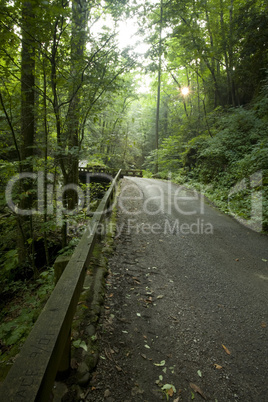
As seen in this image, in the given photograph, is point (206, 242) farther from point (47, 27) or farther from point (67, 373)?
point (47, 27)

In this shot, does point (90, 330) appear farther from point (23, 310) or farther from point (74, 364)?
point (23, 310)

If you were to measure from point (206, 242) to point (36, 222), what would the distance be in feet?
15.0

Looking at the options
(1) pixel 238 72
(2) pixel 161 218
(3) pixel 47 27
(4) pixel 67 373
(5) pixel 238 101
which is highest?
(1) pixel 238 72

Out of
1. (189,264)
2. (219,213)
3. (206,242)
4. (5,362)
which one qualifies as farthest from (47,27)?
(219,213)

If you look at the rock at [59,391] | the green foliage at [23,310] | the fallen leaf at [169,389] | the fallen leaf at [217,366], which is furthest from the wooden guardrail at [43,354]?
the fallen leaf at [217,366]

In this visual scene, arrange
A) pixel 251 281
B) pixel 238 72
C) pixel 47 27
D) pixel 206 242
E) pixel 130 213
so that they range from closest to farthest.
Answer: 1. pixel 47 27
2. pixel 251 281
3. pixel 206 242
4. pixel 130 213
5. pixel 238 72

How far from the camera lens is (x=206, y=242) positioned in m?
5.64

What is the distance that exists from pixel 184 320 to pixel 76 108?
433 centimetres

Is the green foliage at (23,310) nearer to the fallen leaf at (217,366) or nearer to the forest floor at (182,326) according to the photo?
the forest floor at (182,326)

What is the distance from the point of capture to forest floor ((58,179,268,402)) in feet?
6.86

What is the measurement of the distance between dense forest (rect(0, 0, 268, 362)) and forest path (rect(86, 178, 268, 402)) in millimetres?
1254

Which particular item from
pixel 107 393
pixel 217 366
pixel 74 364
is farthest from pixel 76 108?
pixel 217 366

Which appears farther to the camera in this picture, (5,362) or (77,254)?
(77,254)

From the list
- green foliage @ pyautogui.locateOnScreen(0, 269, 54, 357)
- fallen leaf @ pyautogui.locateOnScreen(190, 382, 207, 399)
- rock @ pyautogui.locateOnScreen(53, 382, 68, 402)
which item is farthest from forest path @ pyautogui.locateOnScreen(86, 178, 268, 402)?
green foliage @ pyautogui.locateOnScreen(0, 269, 54, 357)
